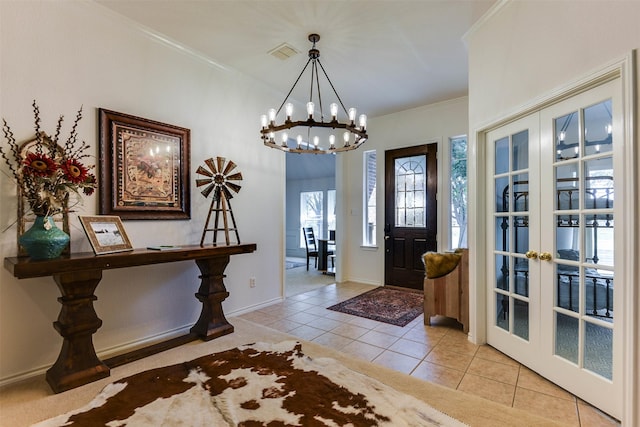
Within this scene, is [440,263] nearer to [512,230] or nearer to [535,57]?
[512,230]

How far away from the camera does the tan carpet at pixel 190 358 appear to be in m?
1.84

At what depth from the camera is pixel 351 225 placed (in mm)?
5887

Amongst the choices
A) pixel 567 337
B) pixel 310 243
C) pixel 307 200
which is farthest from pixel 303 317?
pixel 307 200

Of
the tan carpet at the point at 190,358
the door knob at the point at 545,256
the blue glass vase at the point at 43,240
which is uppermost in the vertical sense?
the blue glass vase at the point at 43,240

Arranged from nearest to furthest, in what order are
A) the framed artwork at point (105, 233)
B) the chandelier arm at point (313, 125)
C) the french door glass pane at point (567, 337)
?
the french door glass pane at point (567, 337) < the framed artwork at point (105, 233) < the chandelier arm at point (313, 125)

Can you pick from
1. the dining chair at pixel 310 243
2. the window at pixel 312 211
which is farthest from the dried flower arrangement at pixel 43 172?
the window at pixel 312 211

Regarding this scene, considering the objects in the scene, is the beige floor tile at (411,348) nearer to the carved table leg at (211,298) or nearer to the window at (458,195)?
the carved table leg at (211,298)

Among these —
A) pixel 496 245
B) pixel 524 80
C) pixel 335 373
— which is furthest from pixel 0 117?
pixel 496 245

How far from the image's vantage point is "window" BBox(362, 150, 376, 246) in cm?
575

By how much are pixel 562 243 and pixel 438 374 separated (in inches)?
53.0

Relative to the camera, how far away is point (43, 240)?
6.86 ft

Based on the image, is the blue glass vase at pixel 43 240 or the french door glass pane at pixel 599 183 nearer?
the french door glass pane at pixel 599 183

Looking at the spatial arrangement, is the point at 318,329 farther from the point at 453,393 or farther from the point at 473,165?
the point at 473,165

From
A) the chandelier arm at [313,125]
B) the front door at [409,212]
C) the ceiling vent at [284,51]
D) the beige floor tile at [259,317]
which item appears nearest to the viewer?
the chandelier arm at [313,125]
